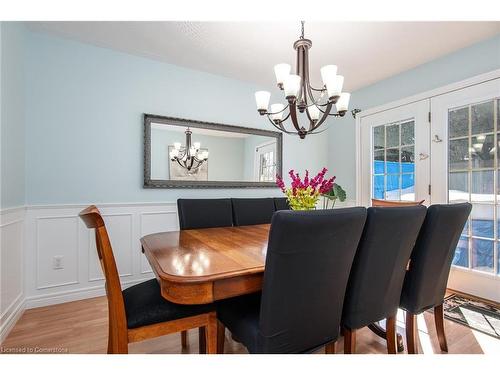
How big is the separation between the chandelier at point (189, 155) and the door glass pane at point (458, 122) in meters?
2.62

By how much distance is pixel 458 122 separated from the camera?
8.40 feet

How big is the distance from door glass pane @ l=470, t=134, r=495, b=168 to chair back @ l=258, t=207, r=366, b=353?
2262 millimetres

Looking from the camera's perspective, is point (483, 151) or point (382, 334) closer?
point (382, 334)

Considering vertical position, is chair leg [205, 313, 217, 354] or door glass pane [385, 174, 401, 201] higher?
door glass pane [385, 174, 401, 201]

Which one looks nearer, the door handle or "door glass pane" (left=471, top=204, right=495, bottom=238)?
"door glass pane" (left=471, top=204, right=495, bottom=238)

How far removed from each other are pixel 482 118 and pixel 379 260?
225cm

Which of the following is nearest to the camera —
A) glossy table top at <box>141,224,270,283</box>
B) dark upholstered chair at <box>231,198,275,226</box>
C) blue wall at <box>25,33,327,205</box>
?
glossy table top at <box>141,224,270,283</box>

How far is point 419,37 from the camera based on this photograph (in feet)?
7.54

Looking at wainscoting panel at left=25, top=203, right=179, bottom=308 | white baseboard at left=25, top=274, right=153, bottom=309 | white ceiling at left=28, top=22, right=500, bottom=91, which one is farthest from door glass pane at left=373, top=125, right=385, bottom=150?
white baseboard at left=25, top=274, right=153, bottom=309

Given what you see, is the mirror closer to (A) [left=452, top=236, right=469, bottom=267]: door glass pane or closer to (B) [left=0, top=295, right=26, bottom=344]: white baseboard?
(B) [left=0, top=295, right=26, bottom=344]: white baseboard

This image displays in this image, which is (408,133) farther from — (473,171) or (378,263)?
(378,263)

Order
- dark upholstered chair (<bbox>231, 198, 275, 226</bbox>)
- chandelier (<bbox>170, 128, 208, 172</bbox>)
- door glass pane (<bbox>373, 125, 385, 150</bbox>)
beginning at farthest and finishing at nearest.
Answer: door glass pane (<bbox>373, 125, 385, 150</bbox>) → chandelier (<bbox>170, 128, 208, 172</bbox>) → dark upholstered chair (<bbox>231, 198, 275, 226</bbox>)

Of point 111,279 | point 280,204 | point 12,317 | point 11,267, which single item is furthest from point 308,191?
point 12,317

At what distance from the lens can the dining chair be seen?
1.07 meters
